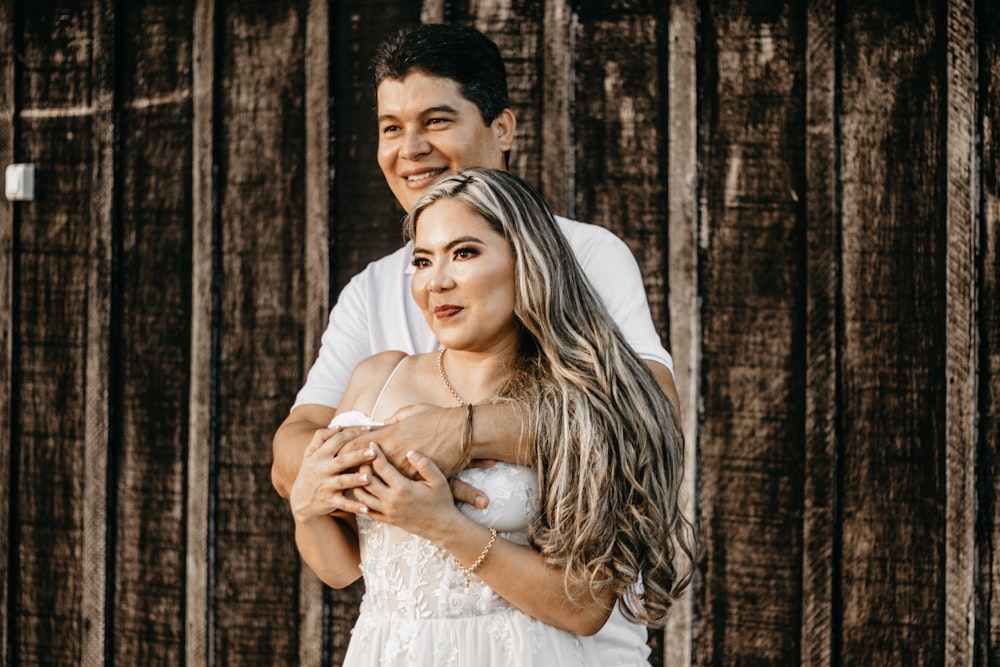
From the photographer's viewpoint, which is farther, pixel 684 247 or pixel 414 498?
pixel 684 247

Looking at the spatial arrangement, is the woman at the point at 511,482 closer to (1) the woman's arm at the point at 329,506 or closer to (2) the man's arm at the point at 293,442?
(1) the woman's arm at the point at 329,506

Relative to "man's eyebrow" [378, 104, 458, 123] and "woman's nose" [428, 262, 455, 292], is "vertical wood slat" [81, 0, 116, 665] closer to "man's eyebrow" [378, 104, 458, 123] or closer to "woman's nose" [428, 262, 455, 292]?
"man's eyebrow" [378, 104, 458, 123]

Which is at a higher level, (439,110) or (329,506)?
(439,110)

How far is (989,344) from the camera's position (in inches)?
109

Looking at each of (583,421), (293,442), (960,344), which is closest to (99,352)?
(293,442)

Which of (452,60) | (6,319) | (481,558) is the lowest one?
(481,558)

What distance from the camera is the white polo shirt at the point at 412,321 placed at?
82.4 inches

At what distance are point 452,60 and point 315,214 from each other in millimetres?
955

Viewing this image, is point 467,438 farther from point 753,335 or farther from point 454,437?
point 753,335

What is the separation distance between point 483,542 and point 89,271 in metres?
2.11

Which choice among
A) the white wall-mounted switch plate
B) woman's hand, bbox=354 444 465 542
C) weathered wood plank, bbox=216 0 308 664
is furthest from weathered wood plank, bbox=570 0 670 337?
the white wall-mounted switch plate

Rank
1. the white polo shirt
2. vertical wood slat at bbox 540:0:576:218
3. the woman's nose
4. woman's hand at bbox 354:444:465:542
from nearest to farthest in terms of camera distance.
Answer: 1. woman's hand at bbox 354:444:465:542
2. the woman's nose
3. the white polo shirt
4. vertical wood slat at bbox 540:0:576:218

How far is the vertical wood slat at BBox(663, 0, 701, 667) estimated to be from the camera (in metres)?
2.92

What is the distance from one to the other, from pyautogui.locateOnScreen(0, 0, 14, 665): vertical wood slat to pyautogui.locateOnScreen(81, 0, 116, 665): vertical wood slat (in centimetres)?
28
